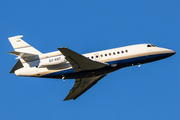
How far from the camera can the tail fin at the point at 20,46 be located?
128 feet

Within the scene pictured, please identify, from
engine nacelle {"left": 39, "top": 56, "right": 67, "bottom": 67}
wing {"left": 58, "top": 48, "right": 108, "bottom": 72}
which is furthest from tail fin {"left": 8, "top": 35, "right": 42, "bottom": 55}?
wing {"left": 58, "top": 48, "right": 108, "bottom": 72}

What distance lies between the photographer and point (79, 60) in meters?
35.8

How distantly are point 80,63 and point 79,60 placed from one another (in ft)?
1.90

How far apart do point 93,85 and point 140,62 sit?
8.42 m

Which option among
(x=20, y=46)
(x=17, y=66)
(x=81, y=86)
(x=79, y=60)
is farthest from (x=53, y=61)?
(x=81, y=86)

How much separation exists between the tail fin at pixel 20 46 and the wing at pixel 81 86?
7.91 m

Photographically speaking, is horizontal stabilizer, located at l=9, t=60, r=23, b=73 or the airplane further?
horizontal stabilizer, located at l=9, t=60, r=23, b=73

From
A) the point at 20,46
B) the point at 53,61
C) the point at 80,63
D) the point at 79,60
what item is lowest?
the point at 80,63

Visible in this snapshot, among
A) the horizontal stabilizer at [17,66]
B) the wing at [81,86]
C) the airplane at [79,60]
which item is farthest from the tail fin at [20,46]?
the wing at [81,86]

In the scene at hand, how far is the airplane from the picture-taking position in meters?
36.4

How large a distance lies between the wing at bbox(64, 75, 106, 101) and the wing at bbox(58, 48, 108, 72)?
5.60 metres

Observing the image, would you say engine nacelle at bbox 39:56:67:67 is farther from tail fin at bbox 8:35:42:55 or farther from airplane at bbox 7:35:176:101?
tail fin at bbox 8:35:42:55

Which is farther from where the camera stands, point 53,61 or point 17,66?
point 17,66

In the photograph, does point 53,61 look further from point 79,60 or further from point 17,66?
point 17,66
